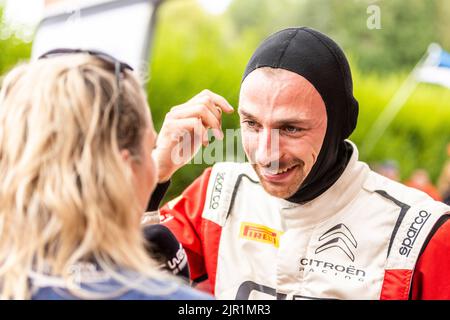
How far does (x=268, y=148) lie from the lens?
90.2 inches

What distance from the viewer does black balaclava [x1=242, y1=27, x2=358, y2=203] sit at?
2322 millimetres

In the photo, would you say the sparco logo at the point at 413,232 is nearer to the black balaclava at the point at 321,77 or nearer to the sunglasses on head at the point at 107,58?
the black balaclava at the point at 321,77

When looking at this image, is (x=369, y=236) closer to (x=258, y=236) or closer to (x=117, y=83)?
(x=258, y=236)

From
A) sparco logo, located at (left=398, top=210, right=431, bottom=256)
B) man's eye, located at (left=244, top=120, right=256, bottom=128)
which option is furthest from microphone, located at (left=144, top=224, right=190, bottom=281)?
sparco logo, located at (left=398, top=210, right=431, bottom=256)

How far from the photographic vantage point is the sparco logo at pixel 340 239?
233 cm

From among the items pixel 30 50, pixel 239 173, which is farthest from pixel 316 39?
pixel 30 50

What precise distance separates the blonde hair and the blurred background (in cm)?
164

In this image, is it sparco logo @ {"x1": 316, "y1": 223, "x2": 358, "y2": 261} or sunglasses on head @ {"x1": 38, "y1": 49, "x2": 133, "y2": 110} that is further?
sparco logo @ {"x1": 316, "y1": 223, "x2": 358, "y2": 261}

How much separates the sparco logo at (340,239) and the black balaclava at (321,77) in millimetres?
129

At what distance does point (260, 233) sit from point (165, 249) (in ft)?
1.97

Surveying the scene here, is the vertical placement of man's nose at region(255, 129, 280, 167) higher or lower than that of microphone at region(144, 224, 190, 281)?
higher

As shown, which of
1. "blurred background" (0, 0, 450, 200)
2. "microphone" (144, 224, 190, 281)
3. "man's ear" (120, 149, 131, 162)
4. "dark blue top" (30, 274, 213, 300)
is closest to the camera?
"dark blue top" (30, 274, 213, 300)

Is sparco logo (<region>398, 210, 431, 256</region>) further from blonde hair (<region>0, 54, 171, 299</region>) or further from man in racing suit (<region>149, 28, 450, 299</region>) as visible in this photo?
blonde hair (<region>0, 54, 171, 299</region>)

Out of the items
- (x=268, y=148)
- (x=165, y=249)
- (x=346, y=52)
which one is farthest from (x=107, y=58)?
(x=346, y=52)
